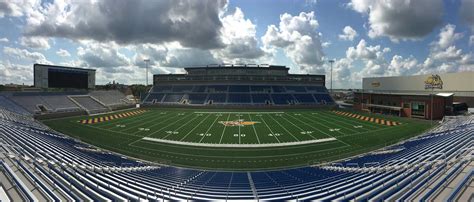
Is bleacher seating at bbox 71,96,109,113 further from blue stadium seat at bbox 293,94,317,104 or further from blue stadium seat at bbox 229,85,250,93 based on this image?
blue stadium seat at bbox 293,94,317,104

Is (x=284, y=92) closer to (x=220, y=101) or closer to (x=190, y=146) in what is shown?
(x=220, y=101)

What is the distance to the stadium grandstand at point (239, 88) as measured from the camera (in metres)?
58.6

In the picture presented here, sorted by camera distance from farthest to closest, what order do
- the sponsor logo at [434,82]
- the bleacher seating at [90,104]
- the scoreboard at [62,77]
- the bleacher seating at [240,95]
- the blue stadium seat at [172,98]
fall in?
the blue stadium seat at [172,98], the bleacher seating at [240,95], the sponsor logo at [434,82], the bleacher seating at [90,104], the scoreboard at [62,77]

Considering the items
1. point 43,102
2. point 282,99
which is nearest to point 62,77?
point 43,102

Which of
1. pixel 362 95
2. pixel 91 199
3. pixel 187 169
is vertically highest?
pixel 362 95

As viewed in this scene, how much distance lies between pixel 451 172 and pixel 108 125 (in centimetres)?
3458

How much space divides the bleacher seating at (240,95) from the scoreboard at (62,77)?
14363 mm

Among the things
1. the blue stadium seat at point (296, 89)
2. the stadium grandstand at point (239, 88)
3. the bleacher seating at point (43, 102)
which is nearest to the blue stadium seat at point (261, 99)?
the stadium grandstand at point (239, 88)

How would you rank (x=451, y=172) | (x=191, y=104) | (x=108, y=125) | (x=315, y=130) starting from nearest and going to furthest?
(x=451, y=172)
(x=315, y=130)
(x=108, y=125)
(x=191, y=104)

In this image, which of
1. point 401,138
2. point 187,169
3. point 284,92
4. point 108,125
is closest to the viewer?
point 187,169

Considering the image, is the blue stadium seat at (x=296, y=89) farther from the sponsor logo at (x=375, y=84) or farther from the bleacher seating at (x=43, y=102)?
the bleacher seating at (x=43, y=102)

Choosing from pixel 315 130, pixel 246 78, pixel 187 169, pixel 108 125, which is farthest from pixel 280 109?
pixel 187 169

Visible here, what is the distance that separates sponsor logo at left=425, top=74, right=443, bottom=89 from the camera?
48125mm

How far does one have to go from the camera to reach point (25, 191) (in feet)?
21.6
